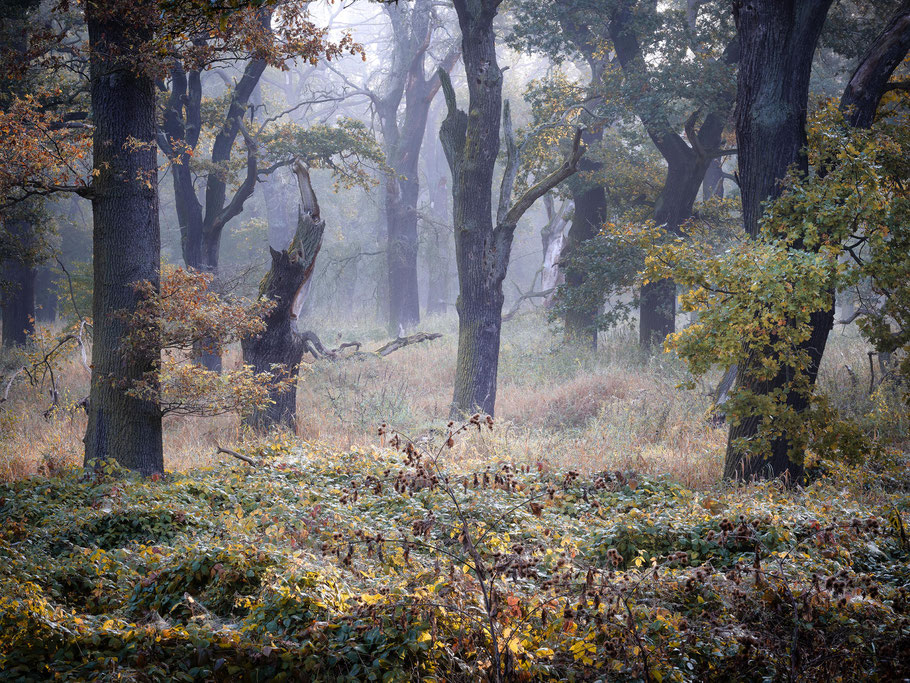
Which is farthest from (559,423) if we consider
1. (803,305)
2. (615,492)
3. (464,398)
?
(803,305)

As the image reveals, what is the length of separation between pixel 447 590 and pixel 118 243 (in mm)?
6076

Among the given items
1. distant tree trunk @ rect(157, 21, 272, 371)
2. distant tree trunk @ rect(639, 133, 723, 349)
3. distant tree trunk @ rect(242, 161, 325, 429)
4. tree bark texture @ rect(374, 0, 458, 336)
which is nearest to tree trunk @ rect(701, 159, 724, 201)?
distant tree trunk @ rect(639, 133, 723, 349)

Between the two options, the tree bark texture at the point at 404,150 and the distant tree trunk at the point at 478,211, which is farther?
the tree bark texture at the point at 404,150

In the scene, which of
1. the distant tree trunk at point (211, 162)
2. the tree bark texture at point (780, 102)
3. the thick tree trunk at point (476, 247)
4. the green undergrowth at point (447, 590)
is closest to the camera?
the green undergrowth at point (447, 590)

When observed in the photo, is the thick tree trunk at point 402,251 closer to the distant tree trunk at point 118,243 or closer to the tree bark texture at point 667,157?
the tree bark texture at point 667,157

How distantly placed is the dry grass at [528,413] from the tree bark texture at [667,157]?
44.0 inches

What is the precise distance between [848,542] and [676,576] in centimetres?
157

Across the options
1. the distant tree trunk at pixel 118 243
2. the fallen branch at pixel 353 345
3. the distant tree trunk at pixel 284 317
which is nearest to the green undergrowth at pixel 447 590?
the distant tree trunk at pixel 118 243

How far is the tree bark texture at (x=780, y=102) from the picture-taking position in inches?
312

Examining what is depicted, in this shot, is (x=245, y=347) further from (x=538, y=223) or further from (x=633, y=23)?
(x=538, y=223)

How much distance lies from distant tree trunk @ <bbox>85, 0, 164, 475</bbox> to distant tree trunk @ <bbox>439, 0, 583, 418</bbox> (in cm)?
592

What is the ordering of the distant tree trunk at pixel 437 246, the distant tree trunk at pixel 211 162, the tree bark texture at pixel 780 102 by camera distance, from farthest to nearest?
the distant tree trunk at pixel 437 246
the distant tree trunk at pixel 211 162
the tree bark texture at pixel 780 102

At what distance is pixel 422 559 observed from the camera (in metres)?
4.88

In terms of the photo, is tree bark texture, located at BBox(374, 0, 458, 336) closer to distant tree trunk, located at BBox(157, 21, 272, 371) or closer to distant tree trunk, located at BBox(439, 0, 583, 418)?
distant tree trunk, located at BBox(157, 21, 272, 371)
